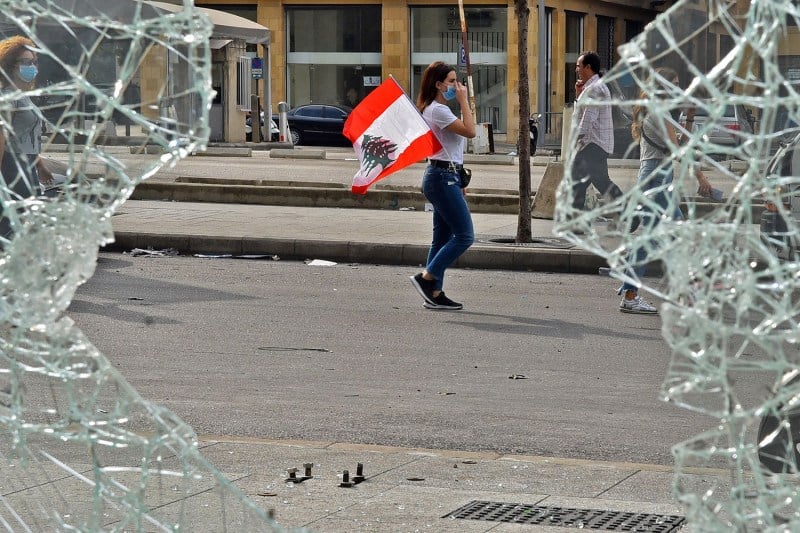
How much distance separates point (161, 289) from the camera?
10.7 m

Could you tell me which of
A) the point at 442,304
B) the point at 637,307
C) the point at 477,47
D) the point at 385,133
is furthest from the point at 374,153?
the point at 477,47

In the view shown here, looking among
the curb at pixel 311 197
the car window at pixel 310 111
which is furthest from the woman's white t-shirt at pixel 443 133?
the car window at pixel 310 111

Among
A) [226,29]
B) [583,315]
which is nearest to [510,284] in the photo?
[583,315]

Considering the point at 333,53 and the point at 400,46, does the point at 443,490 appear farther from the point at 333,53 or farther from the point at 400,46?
the point at 333,53

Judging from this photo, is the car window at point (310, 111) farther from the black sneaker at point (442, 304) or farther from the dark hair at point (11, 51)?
the dark hair at point (11, 51)

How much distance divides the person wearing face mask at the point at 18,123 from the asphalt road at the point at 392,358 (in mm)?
3100

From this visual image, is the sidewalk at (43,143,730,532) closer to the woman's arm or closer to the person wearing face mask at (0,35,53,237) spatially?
the person wearing face mask at (0,35,53,237)

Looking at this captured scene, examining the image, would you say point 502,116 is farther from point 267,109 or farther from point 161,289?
point 161,289

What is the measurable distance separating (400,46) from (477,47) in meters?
2.45

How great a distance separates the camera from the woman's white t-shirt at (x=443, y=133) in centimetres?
949

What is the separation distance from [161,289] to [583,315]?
11.0 ft

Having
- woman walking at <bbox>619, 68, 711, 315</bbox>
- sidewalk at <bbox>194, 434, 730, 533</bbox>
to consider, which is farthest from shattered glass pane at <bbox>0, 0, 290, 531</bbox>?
sidewalk at <bbox>194, 434, 730, 533</bbox>

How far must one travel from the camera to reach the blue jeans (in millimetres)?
9531

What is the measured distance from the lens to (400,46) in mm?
43438
